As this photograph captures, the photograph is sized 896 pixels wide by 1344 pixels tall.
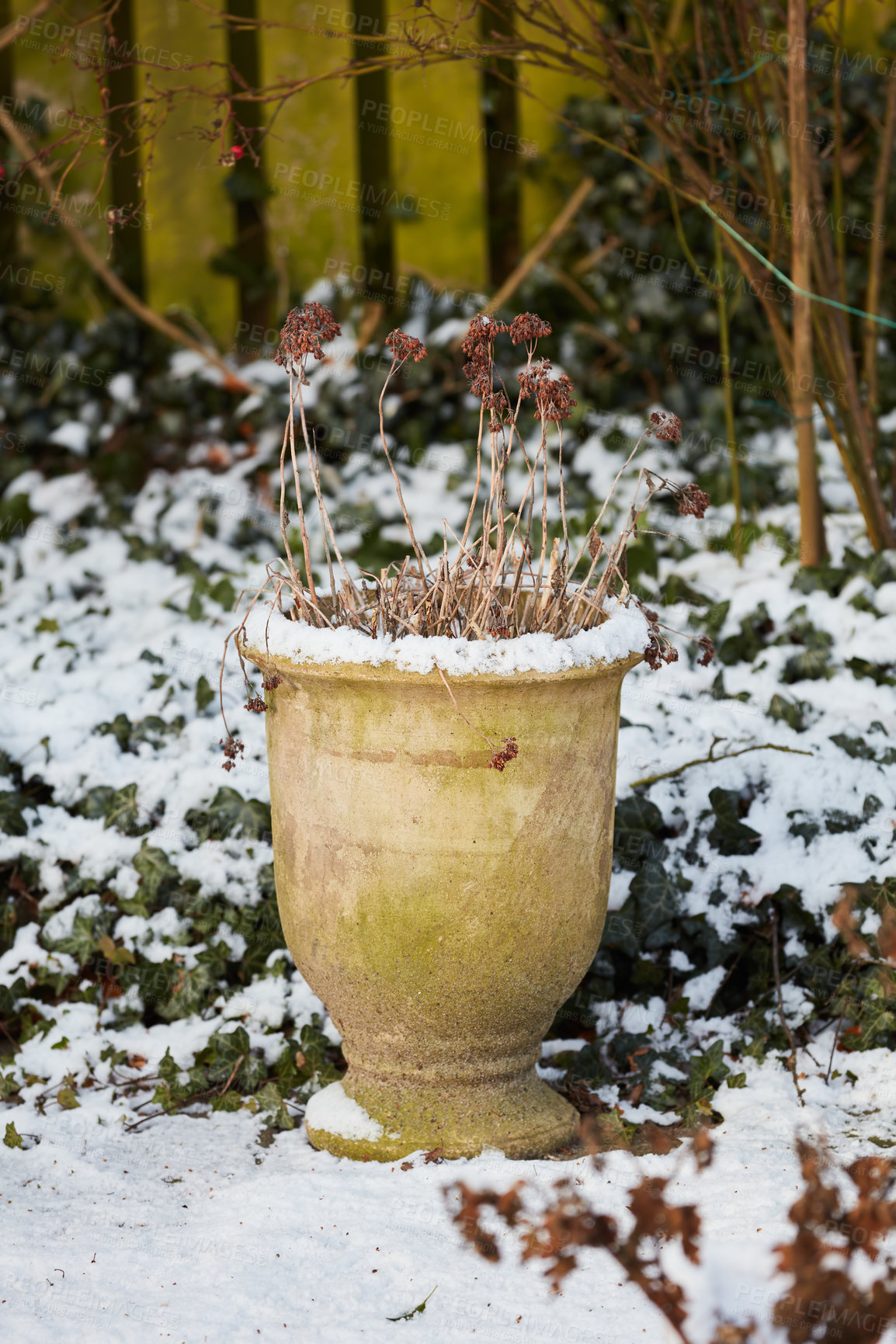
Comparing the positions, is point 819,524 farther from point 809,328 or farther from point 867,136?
point 867,136

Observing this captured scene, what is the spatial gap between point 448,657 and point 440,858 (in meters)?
0.29

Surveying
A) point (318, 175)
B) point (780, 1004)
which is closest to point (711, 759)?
point (780, 1004)

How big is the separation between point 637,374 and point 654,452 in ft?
1.48

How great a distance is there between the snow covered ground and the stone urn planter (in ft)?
0.38

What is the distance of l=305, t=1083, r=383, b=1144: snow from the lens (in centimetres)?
194

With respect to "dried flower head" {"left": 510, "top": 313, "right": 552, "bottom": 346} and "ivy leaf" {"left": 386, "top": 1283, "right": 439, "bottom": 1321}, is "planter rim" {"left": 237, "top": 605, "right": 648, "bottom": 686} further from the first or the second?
"ivy leaf" {"left": 386, "top": 1283, "right": 439, "bottom": 1321}

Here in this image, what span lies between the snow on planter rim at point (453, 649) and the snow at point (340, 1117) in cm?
74

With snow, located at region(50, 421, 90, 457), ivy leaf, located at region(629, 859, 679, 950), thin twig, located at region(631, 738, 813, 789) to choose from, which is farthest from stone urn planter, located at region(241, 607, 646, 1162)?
snow, located at region(50, 421, 90, 457)

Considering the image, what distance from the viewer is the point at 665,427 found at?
1894 millimetres

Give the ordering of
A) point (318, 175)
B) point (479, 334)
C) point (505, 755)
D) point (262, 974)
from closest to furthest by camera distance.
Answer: point (505, 755)
point (479, 334)
point (262, 974)
point (318, 175)

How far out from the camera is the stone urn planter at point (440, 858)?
5.74 feet

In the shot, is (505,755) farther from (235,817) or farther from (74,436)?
(74,436)

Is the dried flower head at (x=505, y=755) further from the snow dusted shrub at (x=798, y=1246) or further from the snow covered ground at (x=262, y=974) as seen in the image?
the snow dusted shrub at (x=798, y=1246)

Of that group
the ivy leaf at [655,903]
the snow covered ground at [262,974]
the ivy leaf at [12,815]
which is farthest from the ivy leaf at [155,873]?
the ivy leaf at [655,903]
